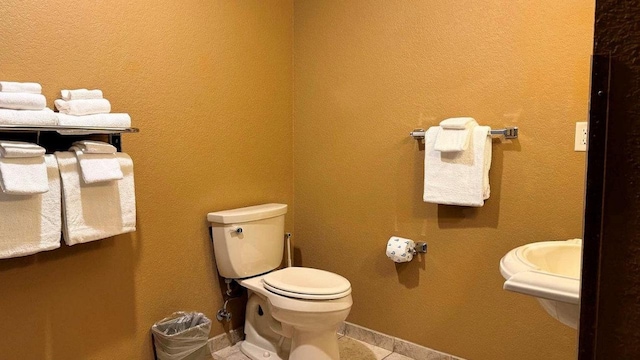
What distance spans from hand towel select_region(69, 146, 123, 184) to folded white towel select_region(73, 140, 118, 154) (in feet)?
0.04

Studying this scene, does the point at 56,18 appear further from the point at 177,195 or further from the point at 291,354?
the point at 291,354

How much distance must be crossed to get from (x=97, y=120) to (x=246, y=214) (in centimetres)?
88

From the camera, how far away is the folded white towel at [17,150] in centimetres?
158

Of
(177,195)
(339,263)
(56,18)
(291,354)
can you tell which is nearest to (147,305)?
(177,195)

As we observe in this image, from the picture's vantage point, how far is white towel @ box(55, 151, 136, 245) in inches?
70.0

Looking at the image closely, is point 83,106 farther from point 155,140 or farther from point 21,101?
point 155,140

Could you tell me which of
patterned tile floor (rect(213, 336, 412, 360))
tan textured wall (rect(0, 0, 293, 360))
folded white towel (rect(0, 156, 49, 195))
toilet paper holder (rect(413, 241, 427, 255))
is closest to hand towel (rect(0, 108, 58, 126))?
Result: folded white towel (rect(0, 156, 49, 195))

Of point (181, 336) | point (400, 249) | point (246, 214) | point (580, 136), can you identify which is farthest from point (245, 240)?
point (580, 136)

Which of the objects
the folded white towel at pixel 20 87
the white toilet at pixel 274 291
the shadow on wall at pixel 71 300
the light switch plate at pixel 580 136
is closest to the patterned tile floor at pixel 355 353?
the white toilet at pixel 274 291

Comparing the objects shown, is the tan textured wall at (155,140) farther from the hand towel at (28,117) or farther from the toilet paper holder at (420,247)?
the toilet paper holder at (420,247)

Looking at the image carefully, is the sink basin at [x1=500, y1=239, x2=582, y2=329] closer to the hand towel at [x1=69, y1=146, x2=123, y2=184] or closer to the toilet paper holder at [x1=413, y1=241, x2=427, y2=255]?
the toilet paper holder at [x1=413, y1=241, x2=427, y2=255]

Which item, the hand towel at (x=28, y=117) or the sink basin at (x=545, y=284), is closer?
the sink basin at (x=545, y=284)

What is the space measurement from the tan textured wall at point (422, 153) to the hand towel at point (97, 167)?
1.28 m

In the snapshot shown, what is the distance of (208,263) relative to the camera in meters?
2.53
